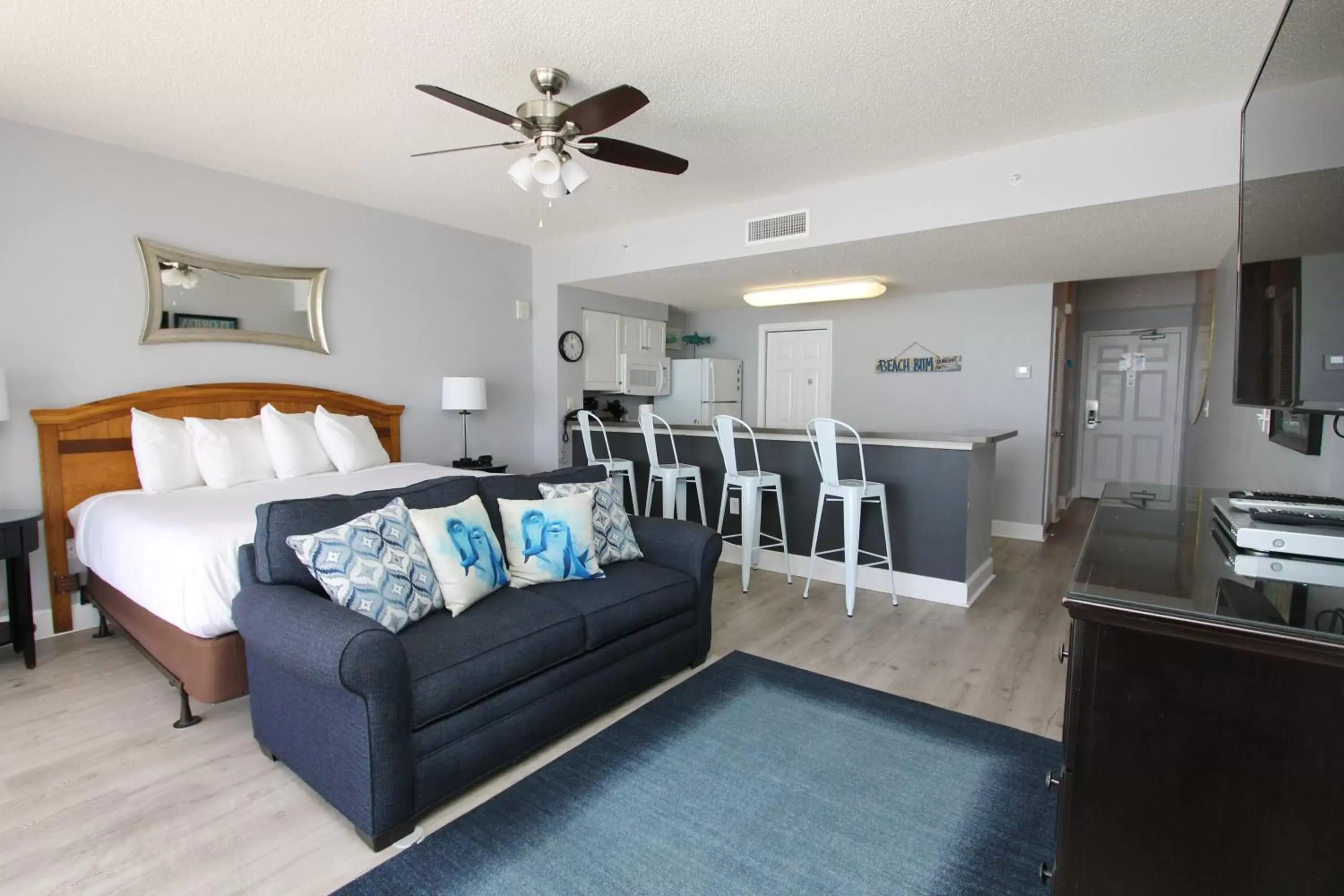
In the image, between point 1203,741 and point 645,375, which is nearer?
point 1203,741

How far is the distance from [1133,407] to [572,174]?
22.3 ft

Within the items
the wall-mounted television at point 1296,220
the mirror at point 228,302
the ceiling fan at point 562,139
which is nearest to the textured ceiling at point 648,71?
the ceiling fan at point 562,139

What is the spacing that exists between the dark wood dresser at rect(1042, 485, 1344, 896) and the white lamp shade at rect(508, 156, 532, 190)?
7.87ft

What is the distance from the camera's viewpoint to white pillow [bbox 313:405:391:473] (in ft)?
12.9

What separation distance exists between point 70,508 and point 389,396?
184cm

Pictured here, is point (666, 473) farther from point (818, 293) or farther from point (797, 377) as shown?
point (797, 377)

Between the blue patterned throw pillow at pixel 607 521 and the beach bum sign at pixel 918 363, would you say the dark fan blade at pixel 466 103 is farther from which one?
the beach bum sign at pixel 918 363

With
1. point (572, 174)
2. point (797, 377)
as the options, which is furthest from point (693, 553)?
point (797, 377)

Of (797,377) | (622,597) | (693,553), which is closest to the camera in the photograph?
(622,597)

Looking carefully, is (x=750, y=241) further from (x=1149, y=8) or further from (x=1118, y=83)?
(x=1149, y=8)

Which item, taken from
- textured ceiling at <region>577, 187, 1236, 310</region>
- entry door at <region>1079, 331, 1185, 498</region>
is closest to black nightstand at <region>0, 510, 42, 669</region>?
textured ceiling at <region>577, 187, 1236, 310</region>

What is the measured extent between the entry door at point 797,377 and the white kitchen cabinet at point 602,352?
1.75 m

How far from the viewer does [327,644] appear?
1.67 m

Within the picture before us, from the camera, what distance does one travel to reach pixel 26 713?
8.23ft
